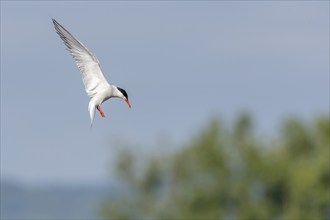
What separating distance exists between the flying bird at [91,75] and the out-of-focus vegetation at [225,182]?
3984 cm

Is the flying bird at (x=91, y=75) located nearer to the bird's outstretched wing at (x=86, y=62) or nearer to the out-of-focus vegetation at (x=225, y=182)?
the bird's outstretched wing at (x=86, y=62)

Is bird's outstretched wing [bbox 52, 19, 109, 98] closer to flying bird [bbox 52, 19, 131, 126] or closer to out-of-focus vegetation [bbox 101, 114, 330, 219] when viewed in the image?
flying bird [bbox 52, 19, 131, 126]

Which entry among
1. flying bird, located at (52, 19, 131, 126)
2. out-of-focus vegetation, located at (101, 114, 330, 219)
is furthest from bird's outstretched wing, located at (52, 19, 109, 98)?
out-of-focus vegetation, located at (101, 114, 330, 219)

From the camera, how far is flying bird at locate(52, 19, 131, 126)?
1216cm

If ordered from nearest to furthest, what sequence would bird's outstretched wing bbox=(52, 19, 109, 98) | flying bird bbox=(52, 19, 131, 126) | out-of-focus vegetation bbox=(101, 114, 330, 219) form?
flying bird bbox=(52, 19, 131, 126), bird's outstretched wing bbox=(52, 19, 109, 98), out-of-focus vegetation bbox=(101, 114, 330, 219)

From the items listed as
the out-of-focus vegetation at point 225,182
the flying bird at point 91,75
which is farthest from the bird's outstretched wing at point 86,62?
the out-of-focus vegetation at point 225,182

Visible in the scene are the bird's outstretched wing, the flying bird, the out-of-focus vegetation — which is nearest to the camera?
the flying bird

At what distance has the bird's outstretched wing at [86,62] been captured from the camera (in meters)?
12.8

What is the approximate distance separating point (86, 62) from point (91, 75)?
1.20 ft

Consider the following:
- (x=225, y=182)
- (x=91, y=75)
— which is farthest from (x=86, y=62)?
(x=225, y=182)

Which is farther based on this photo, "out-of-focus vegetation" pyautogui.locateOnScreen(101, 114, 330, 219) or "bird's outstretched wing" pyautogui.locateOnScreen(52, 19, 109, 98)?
"out-of-focus vegetation" pyautogui.locateOnScreen(101, 114, 330, 219)

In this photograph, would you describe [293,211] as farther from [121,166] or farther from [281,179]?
[121,166]

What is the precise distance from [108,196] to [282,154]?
28.7 ft

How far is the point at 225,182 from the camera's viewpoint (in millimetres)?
55969
